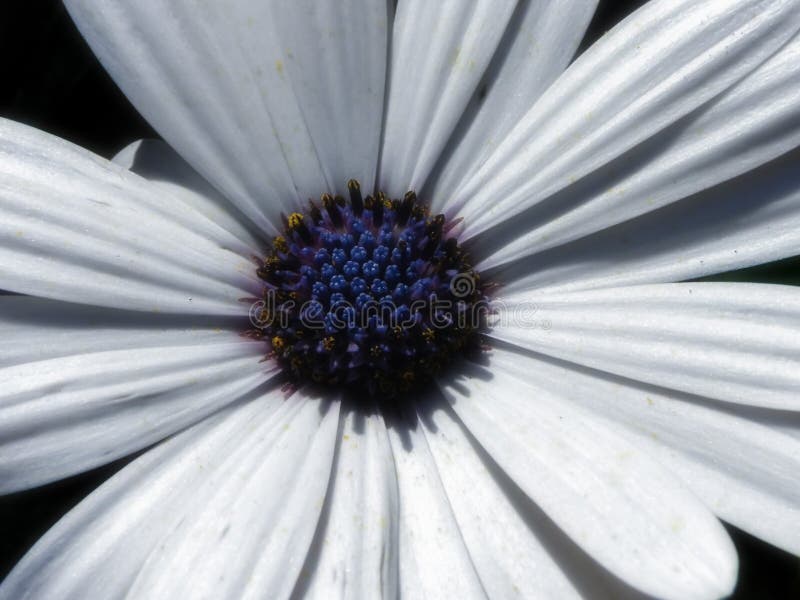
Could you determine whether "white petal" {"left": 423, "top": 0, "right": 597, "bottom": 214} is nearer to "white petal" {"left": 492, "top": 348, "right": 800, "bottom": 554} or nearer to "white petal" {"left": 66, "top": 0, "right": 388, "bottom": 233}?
"white petal" {"left": 66, "top": 0, "right": 388, "bottom": 233}

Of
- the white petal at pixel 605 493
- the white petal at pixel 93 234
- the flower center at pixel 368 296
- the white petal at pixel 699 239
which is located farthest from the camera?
the flower center at pixel 368 296

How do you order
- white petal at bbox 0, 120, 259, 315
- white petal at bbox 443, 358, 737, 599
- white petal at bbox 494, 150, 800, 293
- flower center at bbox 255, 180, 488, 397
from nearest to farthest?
white petal at bbox 443, 358, 737, 599, white petal at bbox 0, 120, 259, 315, white petal at bbox 494, 150, 800, 293, flower center at bbox 255, 180, 488, 397

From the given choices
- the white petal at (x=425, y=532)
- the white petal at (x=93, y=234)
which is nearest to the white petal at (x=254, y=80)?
the white petal at (x=93, y=234)

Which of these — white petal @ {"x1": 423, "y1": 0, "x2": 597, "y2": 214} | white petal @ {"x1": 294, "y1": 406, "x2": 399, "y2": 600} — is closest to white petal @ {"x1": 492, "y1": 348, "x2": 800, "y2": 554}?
white petal @ {"x1": 294, "y1": 406, "x2": 399, "y2": 600}

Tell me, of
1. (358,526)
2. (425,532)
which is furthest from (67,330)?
(425,532)

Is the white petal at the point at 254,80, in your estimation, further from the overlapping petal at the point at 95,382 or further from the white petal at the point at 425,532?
the white petal at the point at 425,532

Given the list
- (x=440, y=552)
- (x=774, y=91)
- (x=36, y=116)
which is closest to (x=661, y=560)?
(x=440, y=552)

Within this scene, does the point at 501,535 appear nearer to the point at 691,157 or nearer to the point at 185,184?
the point at 691,157
